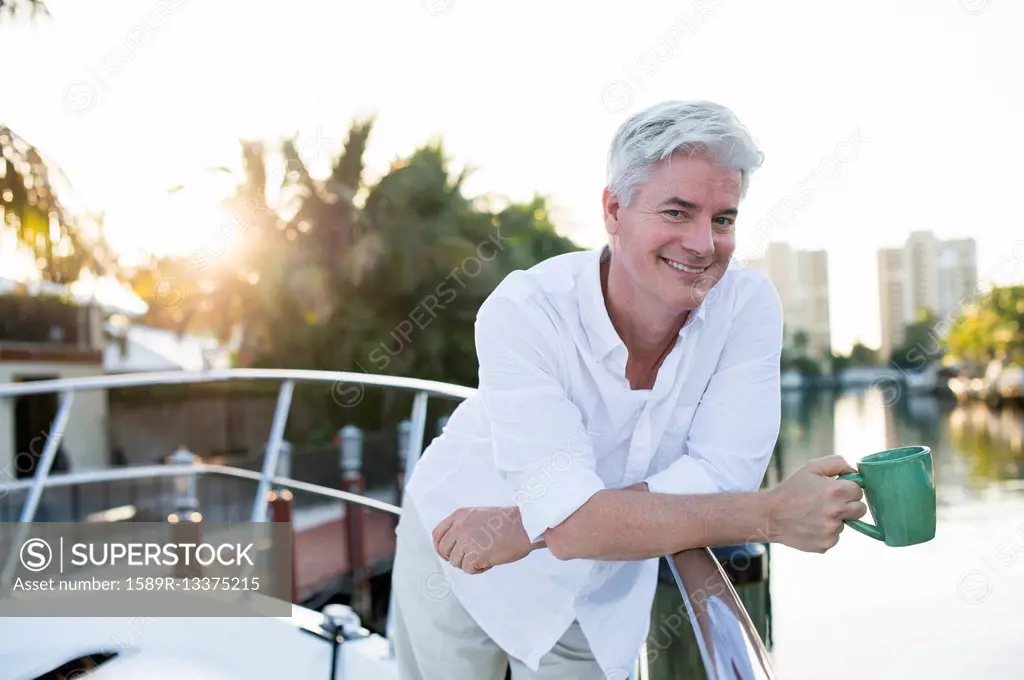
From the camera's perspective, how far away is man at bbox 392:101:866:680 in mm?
1137

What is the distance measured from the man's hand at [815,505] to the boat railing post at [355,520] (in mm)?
7017

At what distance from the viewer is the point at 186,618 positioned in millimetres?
2064

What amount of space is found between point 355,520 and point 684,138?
31.4ft

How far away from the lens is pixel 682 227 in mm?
1222

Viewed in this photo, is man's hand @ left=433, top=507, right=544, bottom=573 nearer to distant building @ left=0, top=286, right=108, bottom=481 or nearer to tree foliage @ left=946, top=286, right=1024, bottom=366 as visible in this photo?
distant building @ left=0, top=286, right=108, bottom=481

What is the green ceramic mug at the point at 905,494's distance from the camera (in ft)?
3.16

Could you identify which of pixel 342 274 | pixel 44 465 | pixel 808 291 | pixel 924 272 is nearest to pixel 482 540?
pixel 44 465

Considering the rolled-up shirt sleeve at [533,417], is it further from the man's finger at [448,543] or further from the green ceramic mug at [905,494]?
the green ceramic mug at [905,494]

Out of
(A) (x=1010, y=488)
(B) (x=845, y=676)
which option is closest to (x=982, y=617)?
(B) (x=845, y=676)

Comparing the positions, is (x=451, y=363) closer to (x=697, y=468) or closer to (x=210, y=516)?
(x=210, y=516)

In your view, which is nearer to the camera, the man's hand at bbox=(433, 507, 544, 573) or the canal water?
the man's hand at bbox=(433, 507, 544, 573)

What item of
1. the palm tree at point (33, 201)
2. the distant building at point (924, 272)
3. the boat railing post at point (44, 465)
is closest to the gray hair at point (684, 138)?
the boat railing post at point (44, 465)

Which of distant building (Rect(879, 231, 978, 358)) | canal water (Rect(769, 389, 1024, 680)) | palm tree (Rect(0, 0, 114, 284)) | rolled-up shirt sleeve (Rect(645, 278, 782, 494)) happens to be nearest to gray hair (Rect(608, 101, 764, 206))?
rolled-up shirt sleeve (Rect(645, 278, 782, 494))

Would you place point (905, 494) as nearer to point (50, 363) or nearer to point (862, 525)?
point (862, 525)
